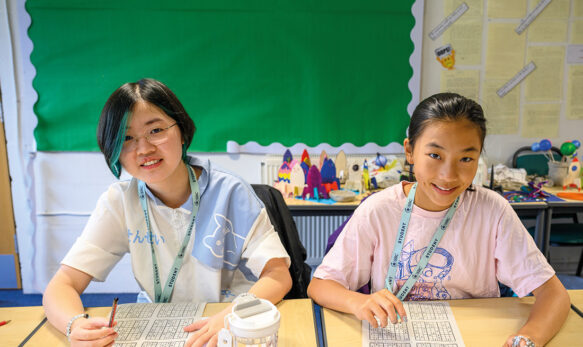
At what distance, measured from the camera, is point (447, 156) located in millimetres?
1076

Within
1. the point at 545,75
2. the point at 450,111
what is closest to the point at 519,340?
the point at 450,111

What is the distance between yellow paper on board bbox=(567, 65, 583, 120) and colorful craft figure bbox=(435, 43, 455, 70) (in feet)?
3.02

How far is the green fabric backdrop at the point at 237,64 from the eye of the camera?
9.08 feet

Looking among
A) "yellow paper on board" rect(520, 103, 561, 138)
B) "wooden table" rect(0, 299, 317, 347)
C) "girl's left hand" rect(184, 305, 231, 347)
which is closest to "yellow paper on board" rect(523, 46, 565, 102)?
"yellow paper on board" rect(520, 103, 561, 138)

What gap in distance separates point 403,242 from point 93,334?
0.86 m

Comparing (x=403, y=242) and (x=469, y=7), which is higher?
(x=469, y=7)

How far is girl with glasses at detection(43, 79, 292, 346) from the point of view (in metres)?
1.12

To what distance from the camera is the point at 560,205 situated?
2.40 meters

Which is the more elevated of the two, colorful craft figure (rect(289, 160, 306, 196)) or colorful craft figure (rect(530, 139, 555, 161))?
colorful craft figure (rect(530, 139, 555, 161))

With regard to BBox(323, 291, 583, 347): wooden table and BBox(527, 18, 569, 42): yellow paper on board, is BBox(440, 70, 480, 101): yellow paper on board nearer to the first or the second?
BBox(527, 18, 569, 42): yellow paper on board

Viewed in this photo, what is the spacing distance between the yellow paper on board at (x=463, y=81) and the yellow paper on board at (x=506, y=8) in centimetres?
42

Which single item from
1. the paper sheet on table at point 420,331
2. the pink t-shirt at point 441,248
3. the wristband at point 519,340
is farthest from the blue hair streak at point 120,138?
the wristband at point 519,340

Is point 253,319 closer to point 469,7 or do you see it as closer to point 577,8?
point 469,7

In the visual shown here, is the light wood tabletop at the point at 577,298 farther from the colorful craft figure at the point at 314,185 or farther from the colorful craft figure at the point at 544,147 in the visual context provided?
the colorful craft figure at the point at 544,147
